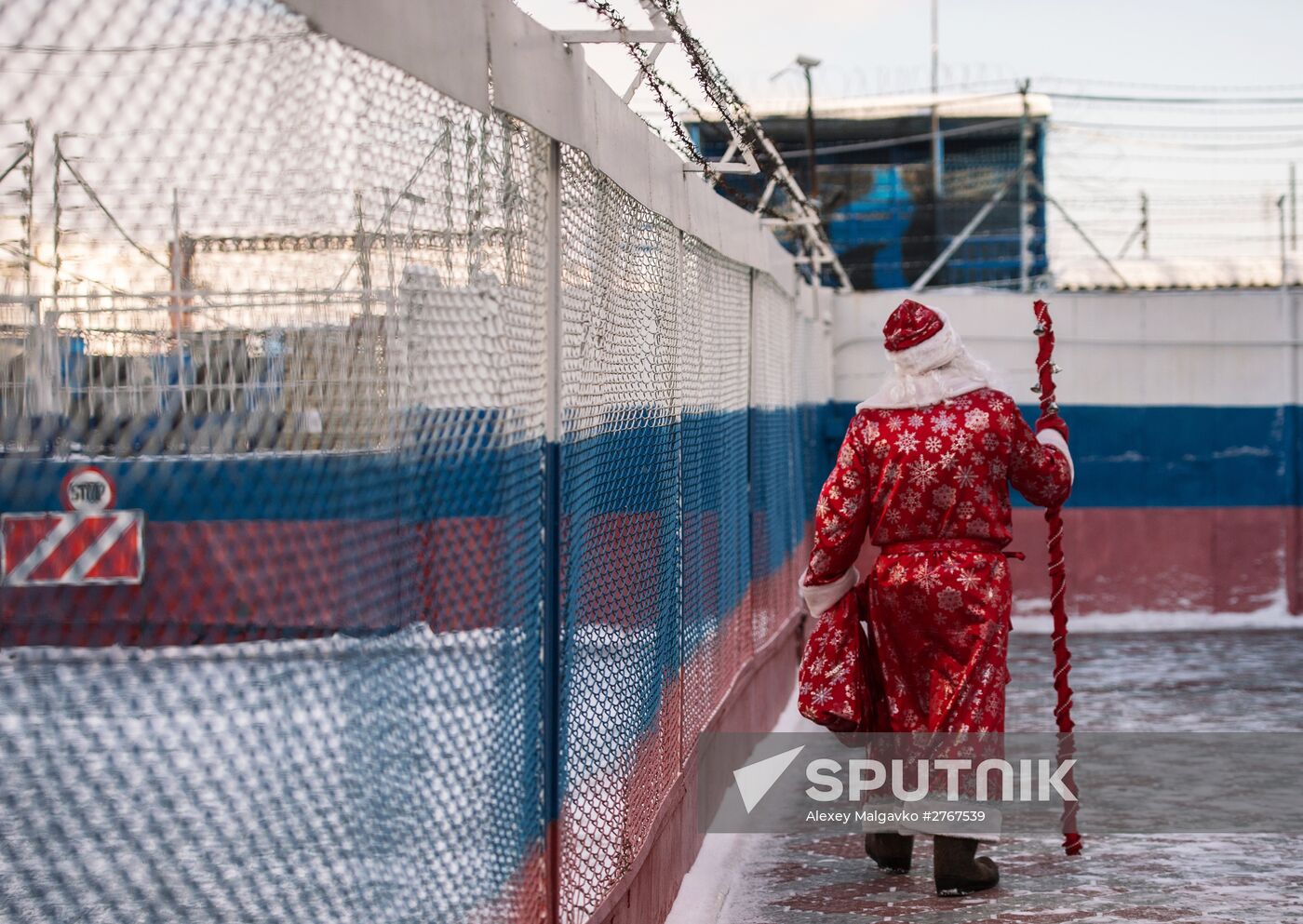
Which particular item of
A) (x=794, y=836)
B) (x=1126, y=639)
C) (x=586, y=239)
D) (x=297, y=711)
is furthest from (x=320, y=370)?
(x=1126, y=639)

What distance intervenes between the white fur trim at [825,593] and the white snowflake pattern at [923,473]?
0.43 m

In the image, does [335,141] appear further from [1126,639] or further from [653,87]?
[1126,639]

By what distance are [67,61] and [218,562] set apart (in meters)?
1.46

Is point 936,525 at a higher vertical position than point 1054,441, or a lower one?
lower

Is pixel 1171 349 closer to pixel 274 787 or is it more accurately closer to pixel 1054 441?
pixel 1054 441

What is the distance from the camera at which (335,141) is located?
2.23 m

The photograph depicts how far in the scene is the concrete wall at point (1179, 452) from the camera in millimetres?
12836

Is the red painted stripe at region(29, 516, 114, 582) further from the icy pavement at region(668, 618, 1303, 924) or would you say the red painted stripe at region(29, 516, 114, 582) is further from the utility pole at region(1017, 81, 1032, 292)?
the utility pole at region(1017, 81, 1032, 292)

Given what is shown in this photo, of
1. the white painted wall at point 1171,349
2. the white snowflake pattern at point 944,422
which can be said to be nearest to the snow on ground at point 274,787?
the white snowflake pattern at point 944,422

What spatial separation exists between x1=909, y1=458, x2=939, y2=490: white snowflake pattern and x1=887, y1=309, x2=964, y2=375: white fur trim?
1.09 feet

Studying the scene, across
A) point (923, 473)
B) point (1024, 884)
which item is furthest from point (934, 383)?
point (1024, 884)

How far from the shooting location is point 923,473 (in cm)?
529

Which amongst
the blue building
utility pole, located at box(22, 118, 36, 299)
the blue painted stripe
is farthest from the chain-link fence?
the blue building

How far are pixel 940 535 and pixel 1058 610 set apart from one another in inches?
30.8
